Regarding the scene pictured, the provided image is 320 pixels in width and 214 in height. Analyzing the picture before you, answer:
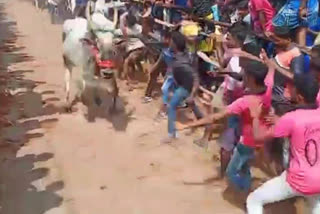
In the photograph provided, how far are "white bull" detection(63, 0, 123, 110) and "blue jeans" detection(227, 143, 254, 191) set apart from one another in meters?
2.80

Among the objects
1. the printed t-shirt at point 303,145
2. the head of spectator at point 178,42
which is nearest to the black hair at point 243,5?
the head of spectator at point 178,42

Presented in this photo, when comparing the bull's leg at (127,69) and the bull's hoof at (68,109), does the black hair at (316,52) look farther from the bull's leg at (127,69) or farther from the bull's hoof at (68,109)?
the bull's leg at (127,69)

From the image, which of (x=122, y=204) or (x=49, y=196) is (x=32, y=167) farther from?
(x=122, y=204)

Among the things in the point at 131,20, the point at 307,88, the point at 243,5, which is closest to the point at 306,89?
the point at 307,88

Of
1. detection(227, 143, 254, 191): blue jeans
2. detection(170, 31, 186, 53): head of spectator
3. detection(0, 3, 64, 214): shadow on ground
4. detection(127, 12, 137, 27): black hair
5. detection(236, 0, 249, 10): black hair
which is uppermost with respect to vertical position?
detection(236, 0, 249, 10): black hair

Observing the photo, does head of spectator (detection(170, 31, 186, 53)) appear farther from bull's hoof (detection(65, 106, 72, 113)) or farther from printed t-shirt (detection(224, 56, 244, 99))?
bull's hoof (detection(65, 106, 72, 113))

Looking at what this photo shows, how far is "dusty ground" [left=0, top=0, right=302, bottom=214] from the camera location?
5.75 m

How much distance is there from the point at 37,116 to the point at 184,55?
2674 mm

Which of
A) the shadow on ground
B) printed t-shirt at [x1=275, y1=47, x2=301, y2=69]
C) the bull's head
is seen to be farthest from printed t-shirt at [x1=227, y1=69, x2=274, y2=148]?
the bull's head

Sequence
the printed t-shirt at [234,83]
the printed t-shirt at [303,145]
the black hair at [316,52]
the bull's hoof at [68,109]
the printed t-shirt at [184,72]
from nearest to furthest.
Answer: the printed t-shirt at [303,145], the black hair at [316,52], the printed t-shirt at [234,83], the printed t-shirt at [184,72], the bull's hoof at [68,109]

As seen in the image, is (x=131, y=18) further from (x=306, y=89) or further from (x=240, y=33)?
(x=306, y=89)

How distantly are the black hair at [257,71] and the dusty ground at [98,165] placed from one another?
1.29 m

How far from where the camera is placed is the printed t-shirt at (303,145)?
407 centimetres

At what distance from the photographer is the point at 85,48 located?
842 centimetres
